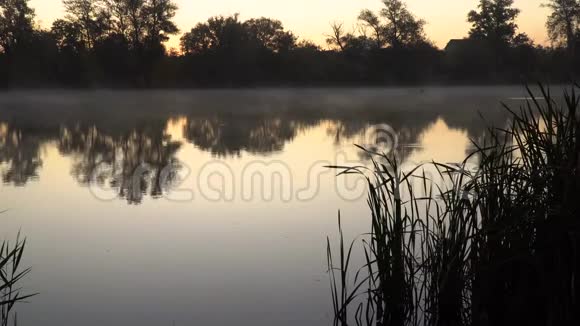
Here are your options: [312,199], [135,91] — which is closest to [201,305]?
[312,199]

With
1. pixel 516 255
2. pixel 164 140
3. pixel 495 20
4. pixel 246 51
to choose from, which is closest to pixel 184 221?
pixel 516 255

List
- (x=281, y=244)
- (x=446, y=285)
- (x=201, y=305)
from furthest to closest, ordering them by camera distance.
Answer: (x=281, y=244) → (x=201, y=305) → (x=446, y=285)

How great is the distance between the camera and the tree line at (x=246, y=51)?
93.9 feet

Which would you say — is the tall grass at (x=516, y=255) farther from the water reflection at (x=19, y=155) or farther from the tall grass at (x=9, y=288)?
the water reflection at (x=19, y=155)

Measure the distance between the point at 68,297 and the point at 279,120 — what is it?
10835mm

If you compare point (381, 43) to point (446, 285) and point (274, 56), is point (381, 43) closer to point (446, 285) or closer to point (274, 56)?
point (274, 56)

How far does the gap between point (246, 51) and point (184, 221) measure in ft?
88.5

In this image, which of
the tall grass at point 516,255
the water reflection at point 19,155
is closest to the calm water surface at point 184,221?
the water reflection at point 19,155

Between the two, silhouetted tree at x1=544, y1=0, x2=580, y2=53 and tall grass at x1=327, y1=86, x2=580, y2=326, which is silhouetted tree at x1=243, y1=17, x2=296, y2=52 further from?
tall grass at x1=327, y1=86, x2=580, y2=326

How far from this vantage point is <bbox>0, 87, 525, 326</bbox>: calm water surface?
2.66 metres

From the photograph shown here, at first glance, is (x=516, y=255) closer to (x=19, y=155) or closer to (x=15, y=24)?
(x=19, y=155)

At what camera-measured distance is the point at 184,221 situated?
161 inches

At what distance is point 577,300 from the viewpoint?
6.40ft

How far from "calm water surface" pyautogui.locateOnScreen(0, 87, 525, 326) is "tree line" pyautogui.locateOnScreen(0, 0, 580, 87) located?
2044 centimetres
